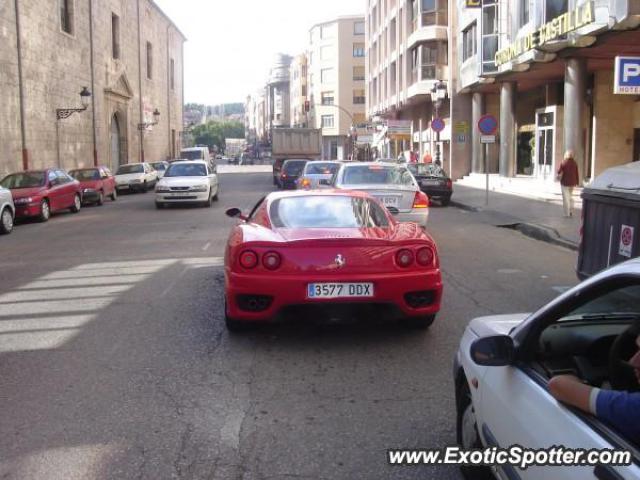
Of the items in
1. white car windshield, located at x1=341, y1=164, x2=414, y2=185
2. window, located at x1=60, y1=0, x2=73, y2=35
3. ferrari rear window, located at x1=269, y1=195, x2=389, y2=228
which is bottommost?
ferrari rear window, located at x1=269, y1=195, x2=389, y2=228

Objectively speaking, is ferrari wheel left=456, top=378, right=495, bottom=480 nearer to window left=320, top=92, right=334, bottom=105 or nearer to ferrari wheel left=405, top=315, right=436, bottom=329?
ferrari wheel left=405, top=315, right=436, bottom=329

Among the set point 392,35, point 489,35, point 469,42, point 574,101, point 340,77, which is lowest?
point 574,101

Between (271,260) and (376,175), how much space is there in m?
8.14

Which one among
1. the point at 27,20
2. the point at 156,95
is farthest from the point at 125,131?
the point at 27,20

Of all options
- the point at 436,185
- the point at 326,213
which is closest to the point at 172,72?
the point at 436,185

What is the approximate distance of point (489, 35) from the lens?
2983cm

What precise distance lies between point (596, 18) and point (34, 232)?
14.9 metres

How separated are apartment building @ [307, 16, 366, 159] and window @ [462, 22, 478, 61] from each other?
175ft

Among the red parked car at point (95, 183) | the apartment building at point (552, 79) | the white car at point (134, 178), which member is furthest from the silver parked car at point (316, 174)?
the white car at point (134, 178)

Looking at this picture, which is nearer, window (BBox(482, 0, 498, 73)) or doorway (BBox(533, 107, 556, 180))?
doorway (BBox(533, 107, 556, 180))

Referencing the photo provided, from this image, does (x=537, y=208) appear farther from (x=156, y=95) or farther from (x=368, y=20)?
(x=368, y=20)

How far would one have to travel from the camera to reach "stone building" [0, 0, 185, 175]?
2720 cm

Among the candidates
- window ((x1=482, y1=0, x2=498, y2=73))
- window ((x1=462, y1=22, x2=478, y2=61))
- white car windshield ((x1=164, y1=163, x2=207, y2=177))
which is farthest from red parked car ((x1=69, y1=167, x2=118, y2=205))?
window ((x1=462, y1=22, x2=478, y2=61))

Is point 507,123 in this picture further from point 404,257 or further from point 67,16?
point 404,257
